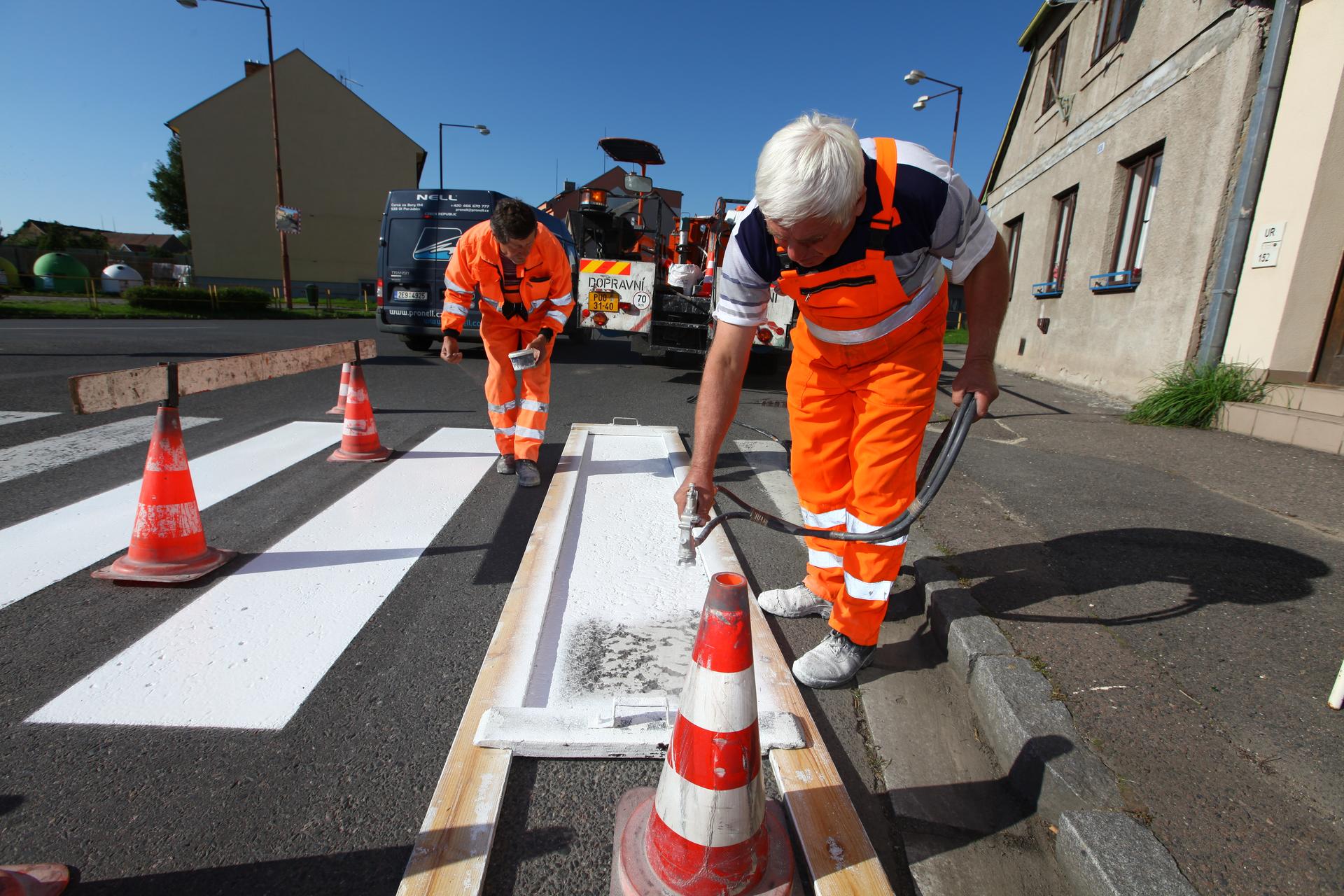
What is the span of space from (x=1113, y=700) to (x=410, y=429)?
528cm

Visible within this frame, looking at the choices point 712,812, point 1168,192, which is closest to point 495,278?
point 712,812

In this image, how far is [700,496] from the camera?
202 centimetres

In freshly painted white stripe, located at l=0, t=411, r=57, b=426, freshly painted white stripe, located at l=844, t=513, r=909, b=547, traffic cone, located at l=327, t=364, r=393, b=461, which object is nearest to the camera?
freshly painted white stripe, located at l=844, t=513, r=909, b=547

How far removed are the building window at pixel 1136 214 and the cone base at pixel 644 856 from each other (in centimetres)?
881

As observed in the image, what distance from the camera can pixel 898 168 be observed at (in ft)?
7.22

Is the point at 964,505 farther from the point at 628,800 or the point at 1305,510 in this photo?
the point at 628,800

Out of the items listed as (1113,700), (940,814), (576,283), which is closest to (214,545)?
(940,814)

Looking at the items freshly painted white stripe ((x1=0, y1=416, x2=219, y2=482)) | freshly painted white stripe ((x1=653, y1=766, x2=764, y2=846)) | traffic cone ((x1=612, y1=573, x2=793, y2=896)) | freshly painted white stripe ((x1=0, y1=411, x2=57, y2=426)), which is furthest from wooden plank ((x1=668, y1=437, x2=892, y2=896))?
freshly painted white stripe ((x1=0, y1=411, x2=57, y2=426))

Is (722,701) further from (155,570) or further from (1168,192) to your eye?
(1168,192)

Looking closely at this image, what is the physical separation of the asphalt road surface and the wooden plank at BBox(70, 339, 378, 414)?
2.60 ft

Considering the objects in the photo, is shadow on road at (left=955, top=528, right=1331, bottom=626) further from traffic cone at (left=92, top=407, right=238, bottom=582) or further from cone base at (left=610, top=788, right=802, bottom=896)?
traffic cone at (left=92, top=407, right=238, bottom=582)

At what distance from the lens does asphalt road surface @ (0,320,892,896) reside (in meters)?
1.59

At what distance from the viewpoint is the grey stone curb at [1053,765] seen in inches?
61.9

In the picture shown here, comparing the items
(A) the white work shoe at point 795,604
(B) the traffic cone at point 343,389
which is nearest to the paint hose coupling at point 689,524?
(A) the white work shoe at point 795,604
